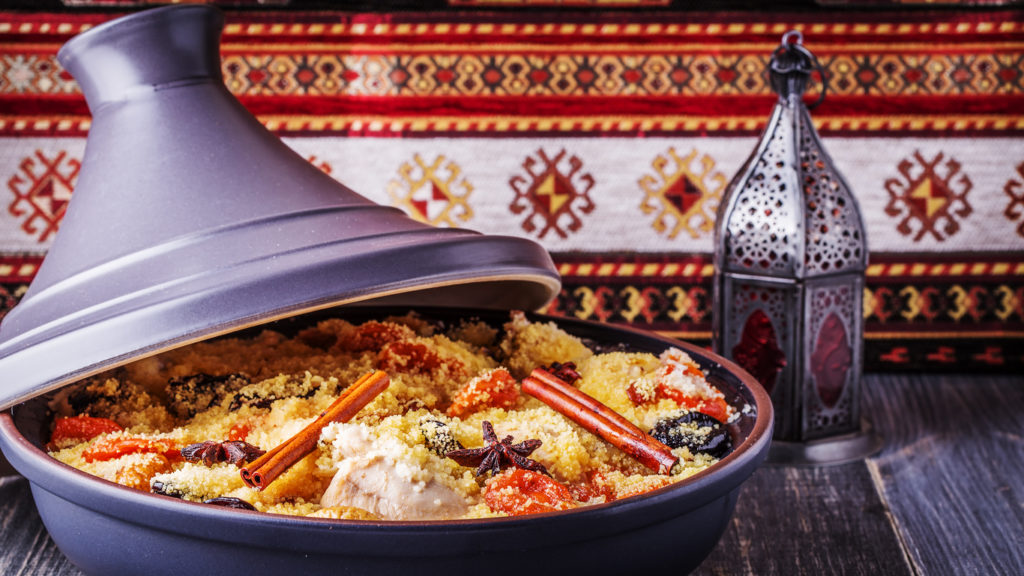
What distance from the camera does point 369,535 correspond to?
77 cm

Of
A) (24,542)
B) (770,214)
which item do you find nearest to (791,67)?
(770,214)

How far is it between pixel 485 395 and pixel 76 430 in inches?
19.9

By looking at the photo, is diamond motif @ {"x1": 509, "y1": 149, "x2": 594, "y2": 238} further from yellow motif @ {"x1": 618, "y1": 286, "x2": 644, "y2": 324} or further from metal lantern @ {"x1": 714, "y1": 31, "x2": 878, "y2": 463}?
metal lantern @ {"x1": 714, "y1": 31, "x2": 878, "y2": 463}

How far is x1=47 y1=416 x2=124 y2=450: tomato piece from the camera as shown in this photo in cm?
Answer: 112

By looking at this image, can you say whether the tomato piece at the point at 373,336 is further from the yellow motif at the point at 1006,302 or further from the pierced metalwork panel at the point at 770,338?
the yellow motif at the point at 1006,302

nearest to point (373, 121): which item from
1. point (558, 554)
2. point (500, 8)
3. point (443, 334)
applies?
point (500, 8)

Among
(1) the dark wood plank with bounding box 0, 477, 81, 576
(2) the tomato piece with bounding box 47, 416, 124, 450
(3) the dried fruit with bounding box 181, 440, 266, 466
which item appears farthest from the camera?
(1) the dark wood plank with bounding box 0, 477, 81, 576

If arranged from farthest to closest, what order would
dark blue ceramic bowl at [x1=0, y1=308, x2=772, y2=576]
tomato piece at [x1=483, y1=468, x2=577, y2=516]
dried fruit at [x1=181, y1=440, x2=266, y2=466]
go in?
dried fruit at [x1=181, y1=440, x2=266, y2=466], tomato piece at [x1=483, y1=468, x2=577, y2=516], dark blue ceramic bowl at [x1=0, y1=308, x2=772, y2=576]

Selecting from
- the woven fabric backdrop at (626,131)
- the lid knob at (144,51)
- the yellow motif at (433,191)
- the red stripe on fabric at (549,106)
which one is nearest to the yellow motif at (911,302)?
the woven fabric backdrop at (626,131)

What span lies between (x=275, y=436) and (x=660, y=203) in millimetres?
1292

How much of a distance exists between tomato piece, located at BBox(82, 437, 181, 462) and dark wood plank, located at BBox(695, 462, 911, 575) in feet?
2.37

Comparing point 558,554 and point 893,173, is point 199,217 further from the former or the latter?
point 893,173

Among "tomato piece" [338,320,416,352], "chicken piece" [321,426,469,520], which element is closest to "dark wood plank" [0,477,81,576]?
"tomato piece" [338,320,416,352]

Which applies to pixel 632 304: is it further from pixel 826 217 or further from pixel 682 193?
pixel 826 217
